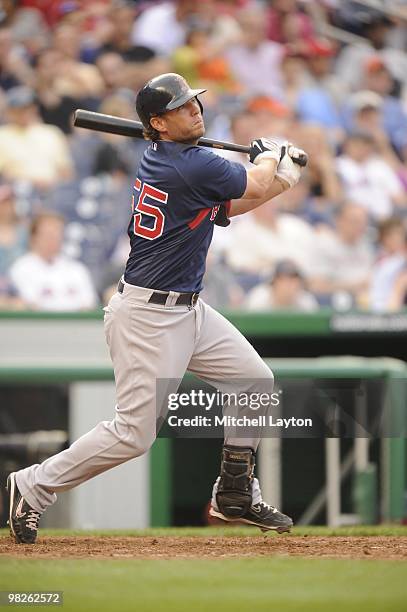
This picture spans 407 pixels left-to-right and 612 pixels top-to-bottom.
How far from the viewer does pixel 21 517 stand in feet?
14.7

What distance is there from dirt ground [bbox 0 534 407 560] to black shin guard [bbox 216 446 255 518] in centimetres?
16

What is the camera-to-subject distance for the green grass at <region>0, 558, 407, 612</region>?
361 centimetres

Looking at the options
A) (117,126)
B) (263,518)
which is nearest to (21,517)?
(263,518)

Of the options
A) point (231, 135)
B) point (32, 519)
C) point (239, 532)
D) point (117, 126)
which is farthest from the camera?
point (231, 135)

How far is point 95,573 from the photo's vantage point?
12.7 feet

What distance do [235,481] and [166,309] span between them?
2.38ft

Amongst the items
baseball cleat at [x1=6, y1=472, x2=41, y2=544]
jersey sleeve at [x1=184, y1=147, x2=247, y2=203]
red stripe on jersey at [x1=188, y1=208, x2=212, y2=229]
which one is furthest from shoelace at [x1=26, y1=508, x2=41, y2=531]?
jersey sleeve at [x1=184, y1=147, x2=247, y2=203]

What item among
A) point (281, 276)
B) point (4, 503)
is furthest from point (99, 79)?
point (4, 503)

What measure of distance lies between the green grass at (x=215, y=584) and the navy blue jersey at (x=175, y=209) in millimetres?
1064

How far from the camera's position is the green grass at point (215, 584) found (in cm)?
361

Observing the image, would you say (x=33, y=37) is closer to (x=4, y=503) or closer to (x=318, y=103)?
(x=318, y=103)

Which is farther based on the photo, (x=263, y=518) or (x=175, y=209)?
(x=263, y=518)

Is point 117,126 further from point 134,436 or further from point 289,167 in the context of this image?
point 134,436

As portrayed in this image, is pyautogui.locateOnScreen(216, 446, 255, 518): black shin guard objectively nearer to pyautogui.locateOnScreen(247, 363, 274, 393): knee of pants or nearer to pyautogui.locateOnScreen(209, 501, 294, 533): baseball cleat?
pyautogui.locateOnScreen(209, 501, 294, 533): baseball cleat
